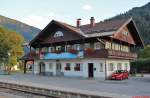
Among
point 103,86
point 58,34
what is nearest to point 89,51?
point 58,34

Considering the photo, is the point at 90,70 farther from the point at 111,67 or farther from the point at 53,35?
the point at 53,35

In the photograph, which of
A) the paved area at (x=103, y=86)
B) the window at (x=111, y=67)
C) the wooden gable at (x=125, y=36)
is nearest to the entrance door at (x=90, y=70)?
the window at (x=111, y=67)

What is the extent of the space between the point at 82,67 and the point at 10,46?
2681 centimetres

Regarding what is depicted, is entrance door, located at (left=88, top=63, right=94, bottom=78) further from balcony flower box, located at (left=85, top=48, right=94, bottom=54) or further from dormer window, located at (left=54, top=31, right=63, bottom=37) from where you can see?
dormer window, located at (left=54, top=31, right=63, bottom=37)

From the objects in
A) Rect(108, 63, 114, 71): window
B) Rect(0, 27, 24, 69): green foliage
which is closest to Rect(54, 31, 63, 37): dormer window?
Rect(108, 63, 114, 71): window

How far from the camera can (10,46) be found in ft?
217

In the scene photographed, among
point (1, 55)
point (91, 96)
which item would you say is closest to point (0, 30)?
point (1, 55)

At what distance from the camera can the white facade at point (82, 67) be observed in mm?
Result: 41812

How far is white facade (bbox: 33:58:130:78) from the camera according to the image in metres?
41.8

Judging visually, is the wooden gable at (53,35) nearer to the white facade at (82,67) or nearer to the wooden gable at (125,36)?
the white facade at (82,67)

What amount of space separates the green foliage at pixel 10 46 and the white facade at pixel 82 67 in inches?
580

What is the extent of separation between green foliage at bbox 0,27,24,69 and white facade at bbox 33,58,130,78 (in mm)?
14736

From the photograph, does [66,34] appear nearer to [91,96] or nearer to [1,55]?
[1,55]

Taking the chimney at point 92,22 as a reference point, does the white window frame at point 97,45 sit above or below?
below
